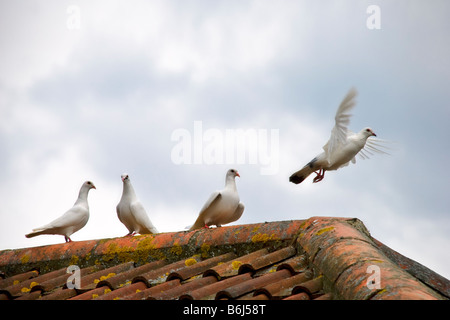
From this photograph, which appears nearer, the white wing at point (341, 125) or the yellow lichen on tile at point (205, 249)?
the yellow lichen on tile at point (205, 249)

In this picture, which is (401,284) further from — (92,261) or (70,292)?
(92,261)

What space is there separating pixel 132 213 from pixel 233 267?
3968mm

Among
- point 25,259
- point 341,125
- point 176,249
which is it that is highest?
point 341,125

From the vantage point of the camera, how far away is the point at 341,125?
7.29 m

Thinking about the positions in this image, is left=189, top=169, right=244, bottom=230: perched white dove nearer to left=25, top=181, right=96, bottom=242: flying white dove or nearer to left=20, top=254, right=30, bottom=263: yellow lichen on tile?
left=25, top=181, right=96, bottom=242: flying white dove

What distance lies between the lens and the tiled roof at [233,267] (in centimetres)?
322

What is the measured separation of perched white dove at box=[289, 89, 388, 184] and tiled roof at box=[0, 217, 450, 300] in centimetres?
272

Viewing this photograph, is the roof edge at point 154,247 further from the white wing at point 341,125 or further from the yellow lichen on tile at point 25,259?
the white wing at point 341,125

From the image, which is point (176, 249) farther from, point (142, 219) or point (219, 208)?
point (142, 219)

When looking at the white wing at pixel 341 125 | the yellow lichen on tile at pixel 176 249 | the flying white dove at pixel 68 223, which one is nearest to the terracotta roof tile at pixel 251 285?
the yellow lichen on tile at pixel 176 249

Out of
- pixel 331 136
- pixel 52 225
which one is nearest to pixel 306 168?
pixel 331 136

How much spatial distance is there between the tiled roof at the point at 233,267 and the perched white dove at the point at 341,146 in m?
2.72

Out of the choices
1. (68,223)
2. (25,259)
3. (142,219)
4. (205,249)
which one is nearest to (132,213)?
(142,219)

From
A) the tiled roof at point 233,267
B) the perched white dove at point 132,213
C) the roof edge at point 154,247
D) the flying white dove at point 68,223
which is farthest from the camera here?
the perched white dove at point 132,213
